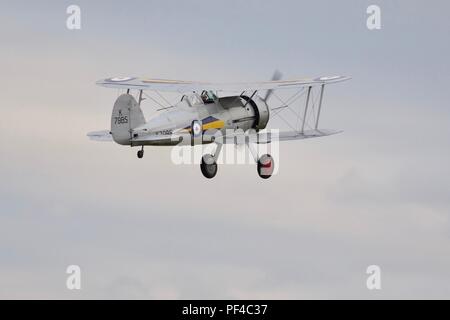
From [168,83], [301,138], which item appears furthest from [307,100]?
[168,83]

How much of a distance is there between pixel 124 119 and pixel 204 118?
2.40m

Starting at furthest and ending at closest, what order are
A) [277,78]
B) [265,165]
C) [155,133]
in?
[277,78] → [265,165] → [155,133]

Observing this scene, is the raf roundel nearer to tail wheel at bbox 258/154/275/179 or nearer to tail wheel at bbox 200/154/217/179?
tail wheel at bbox 200/154/217/179

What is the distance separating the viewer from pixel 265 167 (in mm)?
39344

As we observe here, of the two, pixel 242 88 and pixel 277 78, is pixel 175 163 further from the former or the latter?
pixel 277 78

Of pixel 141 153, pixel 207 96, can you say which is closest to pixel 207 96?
pixel 207 96

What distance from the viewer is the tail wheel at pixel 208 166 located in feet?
126

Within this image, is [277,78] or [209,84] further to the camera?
[277,78]

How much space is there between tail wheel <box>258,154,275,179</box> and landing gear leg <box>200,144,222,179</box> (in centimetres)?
132

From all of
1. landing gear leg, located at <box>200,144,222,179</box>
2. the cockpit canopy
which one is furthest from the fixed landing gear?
the cockpit canopy

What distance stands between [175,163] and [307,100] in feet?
13.2

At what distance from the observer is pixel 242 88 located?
A: 38.1m

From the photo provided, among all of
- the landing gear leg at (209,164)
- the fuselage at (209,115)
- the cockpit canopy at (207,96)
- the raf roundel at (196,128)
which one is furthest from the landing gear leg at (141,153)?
the cockpit canopy at (207,96)

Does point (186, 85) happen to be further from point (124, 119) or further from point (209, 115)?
point (124, 119)
